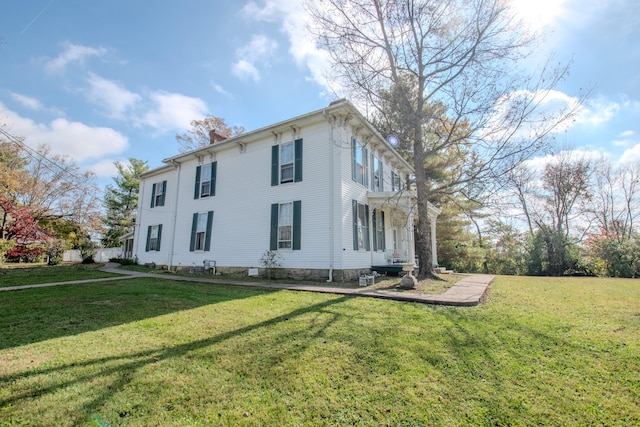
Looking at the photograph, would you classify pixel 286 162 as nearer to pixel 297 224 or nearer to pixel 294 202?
pixel 294 202

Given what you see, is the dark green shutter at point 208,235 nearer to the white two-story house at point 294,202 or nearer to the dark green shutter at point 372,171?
the white two-story house at point 294,202

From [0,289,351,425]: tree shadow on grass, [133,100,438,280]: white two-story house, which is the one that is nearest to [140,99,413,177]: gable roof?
[133,100,438,280]: white two-story house

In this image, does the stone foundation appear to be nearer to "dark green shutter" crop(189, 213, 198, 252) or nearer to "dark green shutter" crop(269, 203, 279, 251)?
"dark green shutter" crop(269, 203, 279, 251)

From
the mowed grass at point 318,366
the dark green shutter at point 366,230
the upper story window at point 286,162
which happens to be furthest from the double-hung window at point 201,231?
the mowed grass at point 318,366

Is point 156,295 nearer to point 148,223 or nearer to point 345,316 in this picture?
point 345,316

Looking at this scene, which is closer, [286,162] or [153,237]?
[286,162]

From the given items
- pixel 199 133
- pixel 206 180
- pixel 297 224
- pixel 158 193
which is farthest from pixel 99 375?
pixel 199 133

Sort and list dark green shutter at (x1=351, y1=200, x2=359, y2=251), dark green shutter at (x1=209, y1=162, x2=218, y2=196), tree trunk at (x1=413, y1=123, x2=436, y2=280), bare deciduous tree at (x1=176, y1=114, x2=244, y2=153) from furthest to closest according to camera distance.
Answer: bare deciduous tree at (x1=176, y1=114, x2=244, y2=153), dark green shutter at (x1=209, y1=162, x2=218, y2=196), dark green shutter at (x1=351, y1=200, x2=359, y2=251), tree trunk at (x1=413, y1=123, x2=436, y2=280)

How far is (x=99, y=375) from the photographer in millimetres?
2930

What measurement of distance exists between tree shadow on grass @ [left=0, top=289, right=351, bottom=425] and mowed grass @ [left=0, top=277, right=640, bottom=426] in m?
0.02

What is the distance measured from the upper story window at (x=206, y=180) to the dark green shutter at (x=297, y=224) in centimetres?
493

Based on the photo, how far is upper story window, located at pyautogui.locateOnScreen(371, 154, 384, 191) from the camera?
1336cm

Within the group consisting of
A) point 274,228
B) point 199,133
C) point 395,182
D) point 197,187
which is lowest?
point 274,228

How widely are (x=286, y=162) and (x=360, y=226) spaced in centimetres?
396
